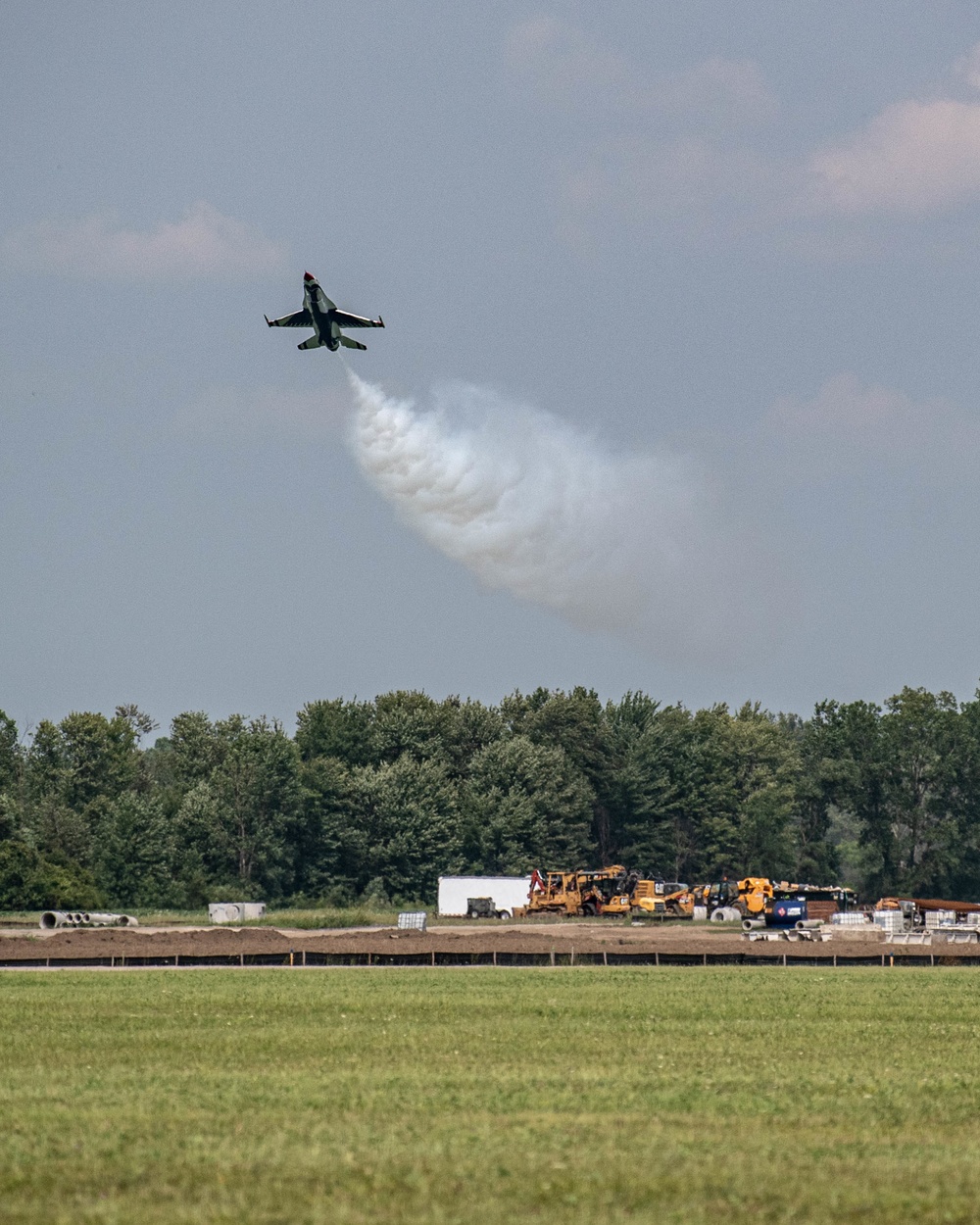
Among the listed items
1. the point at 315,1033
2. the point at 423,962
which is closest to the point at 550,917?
the point at 423,962

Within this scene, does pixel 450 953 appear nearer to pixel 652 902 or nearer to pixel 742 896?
pixel 742 896

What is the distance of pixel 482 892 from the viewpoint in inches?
4016

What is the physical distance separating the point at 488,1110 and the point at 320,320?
4947cm

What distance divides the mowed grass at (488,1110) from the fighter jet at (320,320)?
35.8 m

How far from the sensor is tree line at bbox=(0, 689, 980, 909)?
11869 cm

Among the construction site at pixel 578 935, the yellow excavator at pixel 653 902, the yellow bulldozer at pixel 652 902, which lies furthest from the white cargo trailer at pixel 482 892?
the yellow excavator at pixel 653 902

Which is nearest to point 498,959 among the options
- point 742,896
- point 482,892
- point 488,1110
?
Result: point 488,1110

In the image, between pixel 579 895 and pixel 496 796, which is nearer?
pixel 579 895

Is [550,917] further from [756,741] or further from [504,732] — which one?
[756,741]

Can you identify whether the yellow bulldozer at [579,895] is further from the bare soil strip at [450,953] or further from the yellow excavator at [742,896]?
the bare soil strip at [450,953]

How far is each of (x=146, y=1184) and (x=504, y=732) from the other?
402 ft

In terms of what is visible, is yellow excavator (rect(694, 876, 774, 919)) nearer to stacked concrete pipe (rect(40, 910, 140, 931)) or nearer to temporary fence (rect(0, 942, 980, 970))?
stacked concrete pipe (rect(40, 910, 140, 931))

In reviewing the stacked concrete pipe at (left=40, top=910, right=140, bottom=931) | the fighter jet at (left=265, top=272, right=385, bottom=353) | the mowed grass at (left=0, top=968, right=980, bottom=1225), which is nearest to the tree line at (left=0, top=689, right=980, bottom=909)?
the stacked concrete pipe at (left=40, top=910, right=140, bottom=931)

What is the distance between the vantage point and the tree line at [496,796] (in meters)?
119
